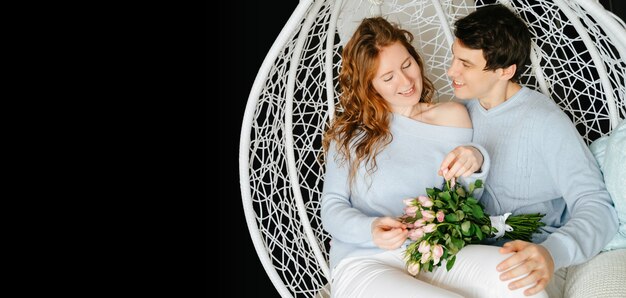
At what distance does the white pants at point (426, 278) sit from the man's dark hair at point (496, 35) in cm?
54

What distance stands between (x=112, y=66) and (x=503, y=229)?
133 centimetres

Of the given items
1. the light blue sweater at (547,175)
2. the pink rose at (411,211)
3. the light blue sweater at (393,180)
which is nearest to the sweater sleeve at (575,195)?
the light blue sweater at (547,175)

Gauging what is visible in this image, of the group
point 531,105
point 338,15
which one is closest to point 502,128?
point 531,105

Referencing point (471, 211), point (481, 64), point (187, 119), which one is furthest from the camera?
point (187, 119)

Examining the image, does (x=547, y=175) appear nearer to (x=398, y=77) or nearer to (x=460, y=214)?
(x=460, y=214)

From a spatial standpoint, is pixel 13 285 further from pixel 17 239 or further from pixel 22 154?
pixel 22 154

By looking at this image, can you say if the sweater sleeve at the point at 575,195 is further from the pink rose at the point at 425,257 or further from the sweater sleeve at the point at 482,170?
the pink rose at the point at 425,257

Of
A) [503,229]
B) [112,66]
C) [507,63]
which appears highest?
[112,66]

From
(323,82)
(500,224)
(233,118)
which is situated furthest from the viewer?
(233,118)

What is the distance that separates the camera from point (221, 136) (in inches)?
112

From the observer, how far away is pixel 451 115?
2180 mm

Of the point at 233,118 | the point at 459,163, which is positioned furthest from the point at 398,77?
the point at 233,118

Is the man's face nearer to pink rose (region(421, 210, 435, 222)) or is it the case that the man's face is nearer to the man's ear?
the man's ear

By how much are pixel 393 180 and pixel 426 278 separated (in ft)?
1.02
